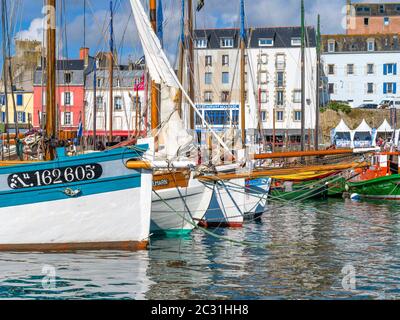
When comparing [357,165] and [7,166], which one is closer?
[7,166]


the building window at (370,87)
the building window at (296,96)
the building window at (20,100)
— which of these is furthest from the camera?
the building window at (370,87)

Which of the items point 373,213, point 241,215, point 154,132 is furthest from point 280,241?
point 373,213

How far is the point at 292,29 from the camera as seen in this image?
90.2 meters

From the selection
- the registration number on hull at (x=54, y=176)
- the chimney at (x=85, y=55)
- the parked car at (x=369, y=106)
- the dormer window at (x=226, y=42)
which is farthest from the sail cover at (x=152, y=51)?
the parked car at (x=369, y=106)

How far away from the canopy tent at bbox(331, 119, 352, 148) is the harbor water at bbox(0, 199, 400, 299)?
4934cm

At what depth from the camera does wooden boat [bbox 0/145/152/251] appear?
20891 millimetres

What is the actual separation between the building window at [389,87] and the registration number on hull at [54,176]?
8572 cm

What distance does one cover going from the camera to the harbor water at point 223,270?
16531 mm

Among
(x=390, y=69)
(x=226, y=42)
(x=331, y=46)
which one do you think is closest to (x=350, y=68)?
(x=331, y=46)

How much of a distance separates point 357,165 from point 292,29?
6919cm

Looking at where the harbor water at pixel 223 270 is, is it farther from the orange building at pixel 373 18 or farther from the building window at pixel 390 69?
the orange building at pixel 373 18
